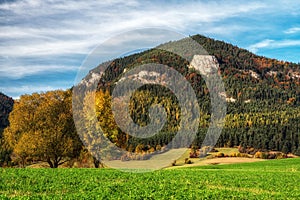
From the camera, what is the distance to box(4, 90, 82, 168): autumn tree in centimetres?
5597

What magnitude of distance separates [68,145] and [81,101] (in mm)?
6983

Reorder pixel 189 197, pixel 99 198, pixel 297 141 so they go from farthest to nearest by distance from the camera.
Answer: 1. pixel 297 141
2. pixel 189 197
3. pixel 99 198

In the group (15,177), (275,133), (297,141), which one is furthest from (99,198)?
(275,133)

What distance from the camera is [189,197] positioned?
20.4 metres

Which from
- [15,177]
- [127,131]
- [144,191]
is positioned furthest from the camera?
[127,131]

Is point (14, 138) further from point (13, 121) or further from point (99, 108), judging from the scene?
point (99, 108)

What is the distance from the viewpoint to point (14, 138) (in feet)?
190

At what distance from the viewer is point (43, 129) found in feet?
185

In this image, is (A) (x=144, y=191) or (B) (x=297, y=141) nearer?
(A) (x=144, y=191)

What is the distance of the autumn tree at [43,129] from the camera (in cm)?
5597

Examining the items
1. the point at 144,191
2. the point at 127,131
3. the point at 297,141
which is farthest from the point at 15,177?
the point at 297,141

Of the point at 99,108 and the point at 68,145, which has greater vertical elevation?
the point at 99,108

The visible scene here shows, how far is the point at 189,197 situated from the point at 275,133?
17449cm

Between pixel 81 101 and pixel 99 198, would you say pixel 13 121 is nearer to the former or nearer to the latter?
pixel 81 101
